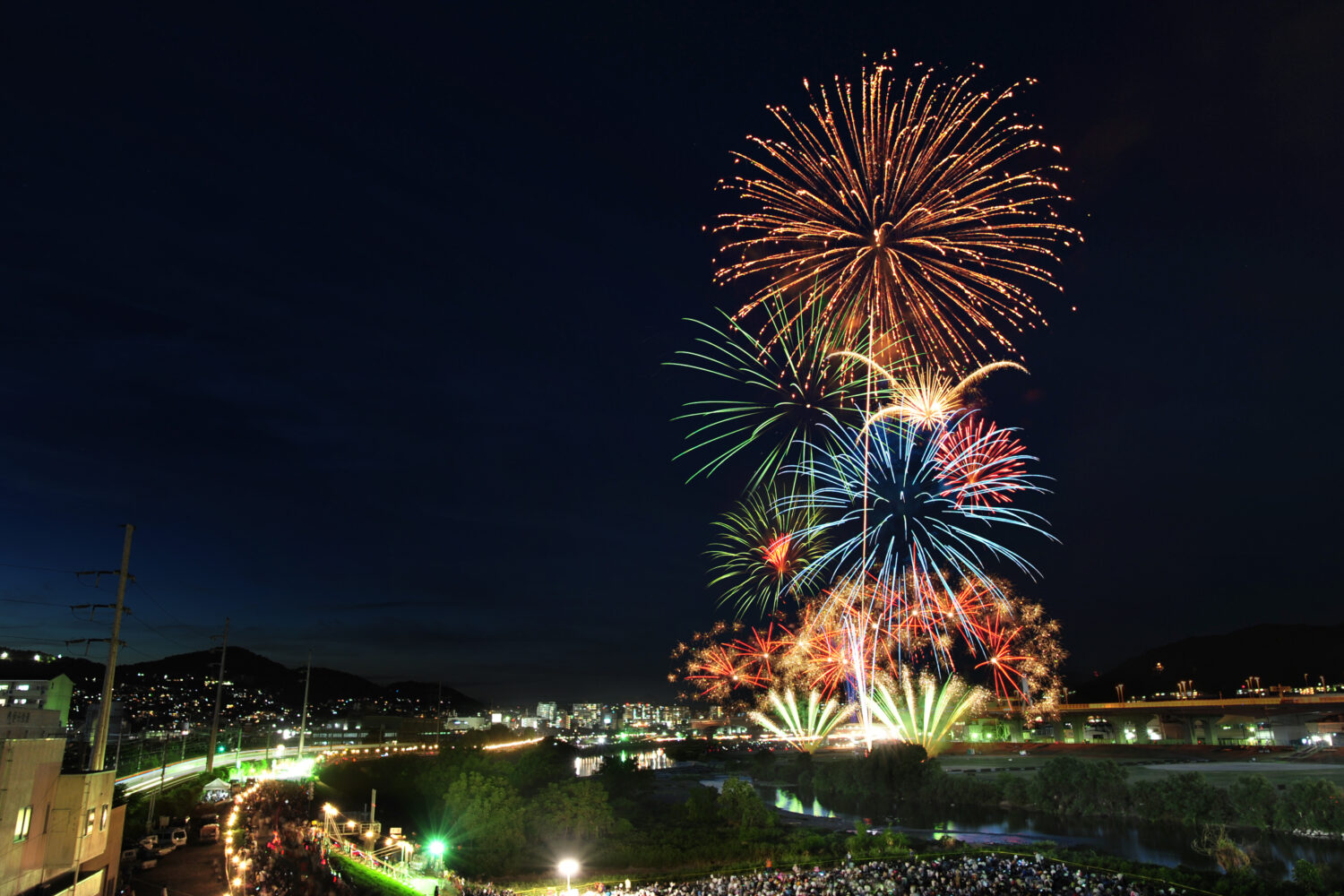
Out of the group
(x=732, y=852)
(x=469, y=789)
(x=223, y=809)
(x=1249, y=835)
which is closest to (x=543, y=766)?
(x=469, y=789)

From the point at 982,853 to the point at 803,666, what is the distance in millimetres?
24311

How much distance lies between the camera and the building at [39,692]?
177 ft

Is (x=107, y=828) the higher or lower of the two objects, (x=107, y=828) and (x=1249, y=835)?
the higher

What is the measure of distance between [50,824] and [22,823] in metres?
1.75

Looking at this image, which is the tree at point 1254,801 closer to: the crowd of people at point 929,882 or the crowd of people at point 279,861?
the crowd of people at point 929,882

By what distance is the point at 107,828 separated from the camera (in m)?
22.7

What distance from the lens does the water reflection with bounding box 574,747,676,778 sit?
10689 cm

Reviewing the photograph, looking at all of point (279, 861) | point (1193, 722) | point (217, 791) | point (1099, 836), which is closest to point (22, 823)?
point (279, 861)

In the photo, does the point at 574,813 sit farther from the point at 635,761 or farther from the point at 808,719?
the point at 635,761

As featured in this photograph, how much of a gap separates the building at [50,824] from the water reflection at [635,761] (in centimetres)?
8178

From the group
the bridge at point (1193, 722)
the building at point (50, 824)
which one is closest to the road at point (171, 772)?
the building at point (50, 824)

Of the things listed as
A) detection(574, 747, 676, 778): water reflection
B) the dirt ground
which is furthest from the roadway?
detection(574, 747, 676, 778): water reflection

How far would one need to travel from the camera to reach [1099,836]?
4241cm

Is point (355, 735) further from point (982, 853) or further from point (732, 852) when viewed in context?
point (982, 853)
